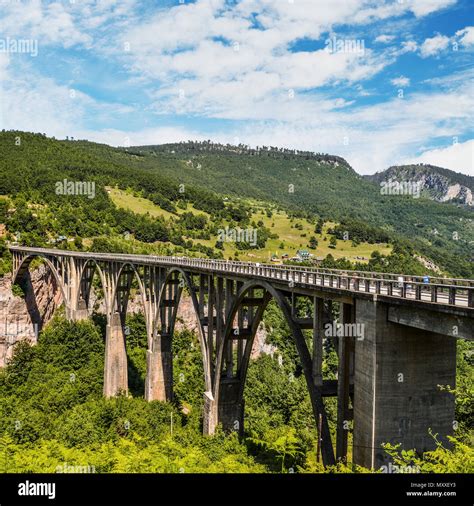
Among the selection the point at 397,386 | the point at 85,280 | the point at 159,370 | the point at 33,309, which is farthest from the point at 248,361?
the point at 33,309

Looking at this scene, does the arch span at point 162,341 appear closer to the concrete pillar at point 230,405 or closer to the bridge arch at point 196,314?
A: the bridge arch at point 196,314

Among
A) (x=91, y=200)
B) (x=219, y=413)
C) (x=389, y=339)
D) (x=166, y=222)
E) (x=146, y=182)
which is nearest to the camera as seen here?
(x=389, y=339)

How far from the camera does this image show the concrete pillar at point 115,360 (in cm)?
4869

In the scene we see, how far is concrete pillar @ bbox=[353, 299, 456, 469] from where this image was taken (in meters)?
16.2

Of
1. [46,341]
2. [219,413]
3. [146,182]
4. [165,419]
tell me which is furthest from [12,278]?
[146,182]

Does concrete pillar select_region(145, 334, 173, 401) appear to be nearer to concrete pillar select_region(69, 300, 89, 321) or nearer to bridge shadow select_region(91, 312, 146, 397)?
bridge shadow select_region(91, 312, 146, 397)

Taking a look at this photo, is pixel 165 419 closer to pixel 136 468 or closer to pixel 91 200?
pixel 136 468

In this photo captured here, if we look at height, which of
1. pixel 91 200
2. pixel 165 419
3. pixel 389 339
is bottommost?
pixel 165 419

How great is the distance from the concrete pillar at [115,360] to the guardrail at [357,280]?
361 inches

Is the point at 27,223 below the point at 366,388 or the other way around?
the other way around

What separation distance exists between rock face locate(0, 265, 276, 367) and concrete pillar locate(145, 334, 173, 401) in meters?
15.5

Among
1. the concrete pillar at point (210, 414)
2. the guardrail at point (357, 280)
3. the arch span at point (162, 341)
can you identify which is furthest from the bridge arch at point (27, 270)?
the concrete pillar at point (210, 414)
